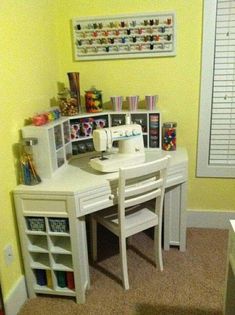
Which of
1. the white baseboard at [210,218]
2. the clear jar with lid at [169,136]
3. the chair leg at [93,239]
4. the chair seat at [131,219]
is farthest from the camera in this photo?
the white baseboard at [210,218]

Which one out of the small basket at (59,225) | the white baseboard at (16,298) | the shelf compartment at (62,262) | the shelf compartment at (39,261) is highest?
the small basket at (59,225)

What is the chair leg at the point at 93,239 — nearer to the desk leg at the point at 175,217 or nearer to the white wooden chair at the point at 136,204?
the white wooden chair at the point at 136,204

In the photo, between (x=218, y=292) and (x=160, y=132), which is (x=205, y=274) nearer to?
(x=218, y=292)

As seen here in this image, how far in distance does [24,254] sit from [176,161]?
3.88ft

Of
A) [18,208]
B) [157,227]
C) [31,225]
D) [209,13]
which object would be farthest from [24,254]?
[209,13]

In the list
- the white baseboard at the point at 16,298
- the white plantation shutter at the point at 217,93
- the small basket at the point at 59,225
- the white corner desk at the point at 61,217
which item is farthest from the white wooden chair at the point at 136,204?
the white plantation shutter at the point at 217,93

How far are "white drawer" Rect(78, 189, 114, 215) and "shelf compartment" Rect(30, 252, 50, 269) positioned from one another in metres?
0.44

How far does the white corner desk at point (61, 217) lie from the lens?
1654 mm

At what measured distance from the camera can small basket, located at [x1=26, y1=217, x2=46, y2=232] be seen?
173cm

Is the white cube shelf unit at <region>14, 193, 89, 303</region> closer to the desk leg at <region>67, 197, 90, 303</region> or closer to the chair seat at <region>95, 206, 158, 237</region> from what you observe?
the desk leg at <region>67, 197, 90, 303</region>

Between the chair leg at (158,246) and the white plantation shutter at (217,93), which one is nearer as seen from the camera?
the chair leg at (158,246)

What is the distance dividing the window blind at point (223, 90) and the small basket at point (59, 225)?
1374 millimetres

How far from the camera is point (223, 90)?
230 centimetres

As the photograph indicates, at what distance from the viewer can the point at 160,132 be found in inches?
88.0
